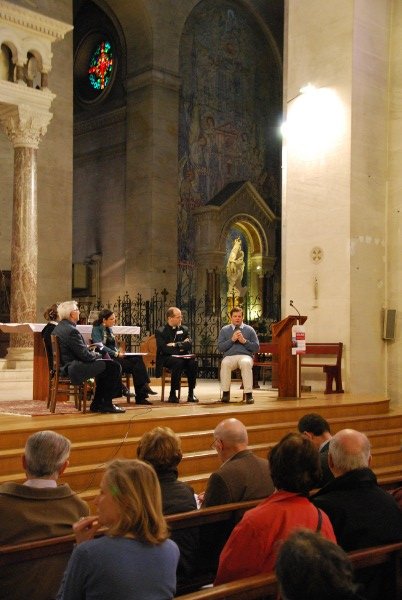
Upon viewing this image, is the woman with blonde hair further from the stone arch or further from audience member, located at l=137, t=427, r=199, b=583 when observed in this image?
the stone arch

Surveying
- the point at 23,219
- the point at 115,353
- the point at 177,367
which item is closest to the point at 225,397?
the point at 177,367

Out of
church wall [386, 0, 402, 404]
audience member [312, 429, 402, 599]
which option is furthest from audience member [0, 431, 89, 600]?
church wall [386, 0, 402, 404]

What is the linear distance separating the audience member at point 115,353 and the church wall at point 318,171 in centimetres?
334

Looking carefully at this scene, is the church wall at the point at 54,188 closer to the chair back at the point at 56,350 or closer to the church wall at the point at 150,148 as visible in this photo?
the church wall at the point at 150,148

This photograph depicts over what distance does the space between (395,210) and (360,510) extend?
8.64m

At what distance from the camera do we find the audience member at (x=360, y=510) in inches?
127

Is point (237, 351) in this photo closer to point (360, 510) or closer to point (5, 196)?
point (360, 510)

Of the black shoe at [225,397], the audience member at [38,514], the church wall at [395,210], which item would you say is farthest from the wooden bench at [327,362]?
the audience member at [38,514]

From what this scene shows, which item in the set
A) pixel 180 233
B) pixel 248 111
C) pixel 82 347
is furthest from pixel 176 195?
pixel 82 347

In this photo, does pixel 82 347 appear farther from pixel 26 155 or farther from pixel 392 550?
pixel 26 155

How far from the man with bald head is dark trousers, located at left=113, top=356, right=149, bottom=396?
4298 mm

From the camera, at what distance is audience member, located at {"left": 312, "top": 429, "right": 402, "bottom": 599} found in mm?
3225

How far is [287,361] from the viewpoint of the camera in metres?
9.74

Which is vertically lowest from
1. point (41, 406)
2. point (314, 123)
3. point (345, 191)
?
point (41, 406)
